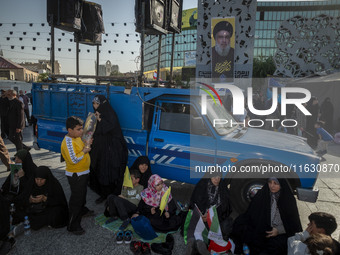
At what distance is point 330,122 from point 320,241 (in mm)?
10951

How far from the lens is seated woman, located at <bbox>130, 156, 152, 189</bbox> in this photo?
4508mm

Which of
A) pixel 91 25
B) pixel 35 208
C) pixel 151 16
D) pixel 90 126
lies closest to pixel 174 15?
pixel 151 16

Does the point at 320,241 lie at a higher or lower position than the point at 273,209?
higher

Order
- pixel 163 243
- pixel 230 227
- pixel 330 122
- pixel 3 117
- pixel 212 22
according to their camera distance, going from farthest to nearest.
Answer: pixel 212 22 → pixel 330 122 → pixel 3 117 → pixel 230 227 → pixel 163 243

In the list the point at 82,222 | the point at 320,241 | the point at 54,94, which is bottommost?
A: the point at 82,222

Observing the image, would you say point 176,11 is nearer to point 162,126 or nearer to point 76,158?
point 162,126

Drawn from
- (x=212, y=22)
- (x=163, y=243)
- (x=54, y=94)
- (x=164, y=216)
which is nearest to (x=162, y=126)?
(x=164, y=216)

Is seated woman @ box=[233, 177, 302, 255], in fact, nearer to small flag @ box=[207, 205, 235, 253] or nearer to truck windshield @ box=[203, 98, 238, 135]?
small flag @ box=[207, 205, 235, 253]

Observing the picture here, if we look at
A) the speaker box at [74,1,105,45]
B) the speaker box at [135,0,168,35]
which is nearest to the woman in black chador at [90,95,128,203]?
the speaker box at [135,0,168,35]

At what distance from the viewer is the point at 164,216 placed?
402cm

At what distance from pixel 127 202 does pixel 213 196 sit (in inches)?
59.1

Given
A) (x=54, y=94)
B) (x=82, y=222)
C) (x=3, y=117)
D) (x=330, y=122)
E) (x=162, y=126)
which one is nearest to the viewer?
(x=82, y=222)

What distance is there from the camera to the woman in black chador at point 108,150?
4750 mm

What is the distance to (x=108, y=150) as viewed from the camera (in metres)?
4.76
